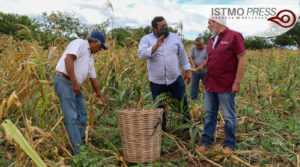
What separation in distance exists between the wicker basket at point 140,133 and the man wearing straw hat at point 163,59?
2.16ft

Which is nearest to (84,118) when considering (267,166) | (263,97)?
(267,166)

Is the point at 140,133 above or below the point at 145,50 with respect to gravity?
below

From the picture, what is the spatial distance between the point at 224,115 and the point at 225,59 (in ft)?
1.98

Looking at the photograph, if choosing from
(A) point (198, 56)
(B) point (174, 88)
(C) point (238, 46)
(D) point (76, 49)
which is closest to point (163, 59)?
(B) point (174, 88)

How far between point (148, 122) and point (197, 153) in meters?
0.73

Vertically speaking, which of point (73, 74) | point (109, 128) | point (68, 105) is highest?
point (73, 74)

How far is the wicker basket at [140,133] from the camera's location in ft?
9.28

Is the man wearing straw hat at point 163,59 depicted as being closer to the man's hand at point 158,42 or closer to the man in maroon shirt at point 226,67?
the man's hand at point 158,42

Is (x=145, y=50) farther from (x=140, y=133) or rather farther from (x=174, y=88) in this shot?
(x=140, y=133)

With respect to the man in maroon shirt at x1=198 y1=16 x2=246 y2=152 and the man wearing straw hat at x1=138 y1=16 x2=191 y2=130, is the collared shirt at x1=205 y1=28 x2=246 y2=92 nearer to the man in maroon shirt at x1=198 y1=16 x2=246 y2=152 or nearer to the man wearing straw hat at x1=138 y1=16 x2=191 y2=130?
the man in maroon shirt at x1=198 y1=16 x2=246 y2=152

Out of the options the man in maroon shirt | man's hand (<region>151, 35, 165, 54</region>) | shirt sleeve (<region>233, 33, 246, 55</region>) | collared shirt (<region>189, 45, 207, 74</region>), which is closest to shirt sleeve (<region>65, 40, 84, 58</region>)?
man's hand (<region>151, 35, 165, 54</region>)

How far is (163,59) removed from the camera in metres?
3.45

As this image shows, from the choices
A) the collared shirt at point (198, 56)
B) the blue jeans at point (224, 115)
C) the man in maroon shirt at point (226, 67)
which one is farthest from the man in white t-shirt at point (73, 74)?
the collared shirt at point (198, 56)

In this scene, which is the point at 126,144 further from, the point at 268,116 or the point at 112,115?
the point at 268,116
